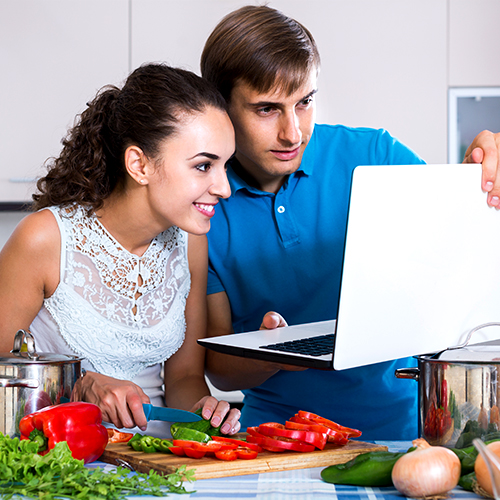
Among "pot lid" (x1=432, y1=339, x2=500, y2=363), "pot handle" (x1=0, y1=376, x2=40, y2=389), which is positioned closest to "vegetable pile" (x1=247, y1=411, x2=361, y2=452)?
"pot lid" (x1=432, y1=339, x2=500, y2=363)

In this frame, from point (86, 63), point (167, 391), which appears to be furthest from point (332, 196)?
point (86, 63)

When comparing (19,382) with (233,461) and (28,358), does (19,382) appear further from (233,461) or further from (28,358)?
(233,461)

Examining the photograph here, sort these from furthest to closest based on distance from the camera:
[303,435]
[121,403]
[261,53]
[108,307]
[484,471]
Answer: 1. [108,307]
2. [261,53]
3. [121,403]
4. [303,435]
5. [484,471]

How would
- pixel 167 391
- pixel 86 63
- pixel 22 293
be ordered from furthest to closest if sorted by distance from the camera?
1. pixel 86 63
2. pixel 167 391
3. pixel 22 293

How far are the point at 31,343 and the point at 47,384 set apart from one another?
7 cm

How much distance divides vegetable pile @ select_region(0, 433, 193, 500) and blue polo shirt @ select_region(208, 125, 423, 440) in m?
0.69

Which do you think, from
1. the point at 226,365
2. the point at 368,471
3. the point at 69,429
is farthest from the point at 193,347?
the point at 368,471

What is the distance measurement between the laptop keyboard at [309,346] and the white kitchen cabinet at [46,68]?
188 centimetres

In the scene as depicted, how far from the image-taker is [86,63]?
2568 mm

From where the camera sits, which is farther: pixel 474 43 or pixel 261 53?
pixel 474 43

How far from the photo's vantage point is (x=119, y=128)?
4.26ft

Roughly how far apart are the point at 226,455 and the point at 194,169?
583 millimetres

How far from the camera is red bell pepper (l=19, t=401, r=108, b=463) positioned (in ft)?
2.68

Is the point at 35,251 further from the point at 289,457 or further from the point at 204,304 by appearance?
the point at 289,457
